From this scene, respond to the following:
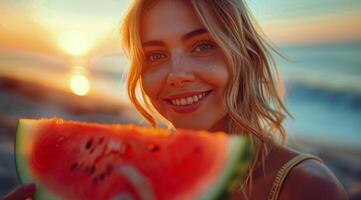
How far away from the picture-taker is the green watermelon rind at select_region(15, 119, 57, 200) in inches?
50.3

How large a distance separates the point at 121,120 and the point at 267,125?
8.55 m

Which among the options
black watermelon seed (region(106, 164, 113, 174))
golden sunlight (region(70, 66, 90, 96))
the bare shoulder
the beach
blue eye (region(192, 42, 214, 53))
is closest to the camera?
black watermelon seed (region(106, 164, 113, 174))

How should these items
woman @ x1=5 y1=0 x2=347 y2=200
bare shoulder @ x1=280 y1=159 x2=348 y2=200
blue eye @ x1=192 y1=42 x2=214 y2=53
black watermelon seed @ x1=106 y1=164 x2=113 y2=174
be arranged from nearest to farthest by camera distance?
black watermelon seed @ x1=106 y1=164 x2=113 y2=174 < bare shoulder @ x1=280 y1=159 x2=348 y2=200 < woman @ x1=5 y1=0 x2=347 y2=200 < blue eye @ x1=192 y1=42 x2=214 y2=53

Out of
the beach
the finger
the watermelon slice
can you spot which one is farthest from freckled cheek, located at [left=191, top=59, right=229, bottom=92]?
the beach

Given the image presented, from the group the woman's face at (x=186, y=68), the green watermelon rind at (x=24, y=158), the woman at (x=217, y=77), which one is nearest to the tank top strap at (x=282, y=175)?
the woman at (x=217, y=77)

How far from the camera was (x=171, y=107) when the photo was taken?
1.86 meters

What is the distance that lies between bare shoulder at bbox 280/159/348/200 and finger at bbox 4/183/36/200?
0.80m

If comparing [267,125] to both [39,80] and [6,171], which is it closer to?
[6,171]

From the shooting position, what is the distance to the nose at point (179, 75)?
1.74m

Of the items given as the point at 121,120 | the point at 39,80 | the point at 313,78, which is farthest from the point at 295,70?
the point at 39,80

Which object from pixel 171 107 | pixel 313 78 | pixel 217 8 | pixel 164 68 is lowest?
pixel 313 78

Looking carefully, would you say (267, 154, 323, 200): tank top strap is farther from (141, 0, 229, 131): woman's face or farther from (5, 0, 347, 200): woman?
(141, 0, 229, 131): woman's face

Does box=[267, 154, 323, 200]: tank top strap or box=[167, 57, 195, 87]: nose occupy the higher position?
box=[167, 57, 195, 87]: nose

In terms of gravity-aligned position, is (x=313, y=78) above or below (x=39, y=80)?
below
